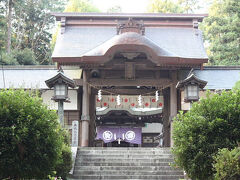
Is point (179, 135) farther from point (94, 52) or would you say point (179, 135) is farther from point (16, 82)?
point (16, 82)

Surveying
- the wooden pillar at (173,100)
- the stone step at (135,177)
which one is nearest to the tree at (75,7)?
the wooden pillar at (173,100)

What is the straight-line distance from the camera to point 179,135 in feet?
32.1

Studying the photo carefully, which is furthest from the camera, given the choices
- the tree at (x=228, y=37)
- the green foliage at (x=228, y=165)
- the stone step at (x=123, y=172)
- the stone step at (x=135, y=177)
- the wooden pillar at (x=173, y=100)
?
the tree at (x=228, y=37)

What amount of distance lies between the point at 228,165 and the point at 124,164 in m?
6.09

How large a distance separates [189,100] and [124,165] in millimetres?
3599

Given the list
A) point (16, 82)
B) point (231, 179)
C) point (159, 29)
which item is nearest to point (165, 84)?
point (159, 29)

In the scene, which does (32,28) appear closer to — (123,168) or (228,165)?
(123,168)

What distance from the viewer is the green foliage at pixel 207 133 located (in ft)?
29.9

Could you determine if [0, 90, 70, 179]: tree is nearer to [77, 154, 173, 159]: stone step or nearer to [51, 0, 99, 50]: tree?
[77, 154, 173, 159]: stone step

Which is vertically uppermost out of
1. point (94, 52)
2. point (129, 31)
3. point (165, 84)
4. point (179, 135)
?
point (129, 31)

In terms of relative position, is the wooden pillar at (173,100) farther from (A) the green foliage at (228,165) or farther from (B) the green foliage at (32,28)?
(B) the green foliage at (32,28)

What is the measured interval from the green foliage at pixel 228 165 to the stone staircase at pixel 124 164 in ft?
15.4

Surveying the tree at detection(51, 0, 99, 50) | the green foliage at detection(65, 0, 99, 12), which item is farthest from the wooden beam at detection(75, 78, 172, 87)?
the green foliage at detection(65, 0, 99, 12)

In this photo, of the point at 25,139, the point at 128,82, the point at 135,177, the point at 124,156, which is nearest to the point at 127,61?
the point at 128,82
